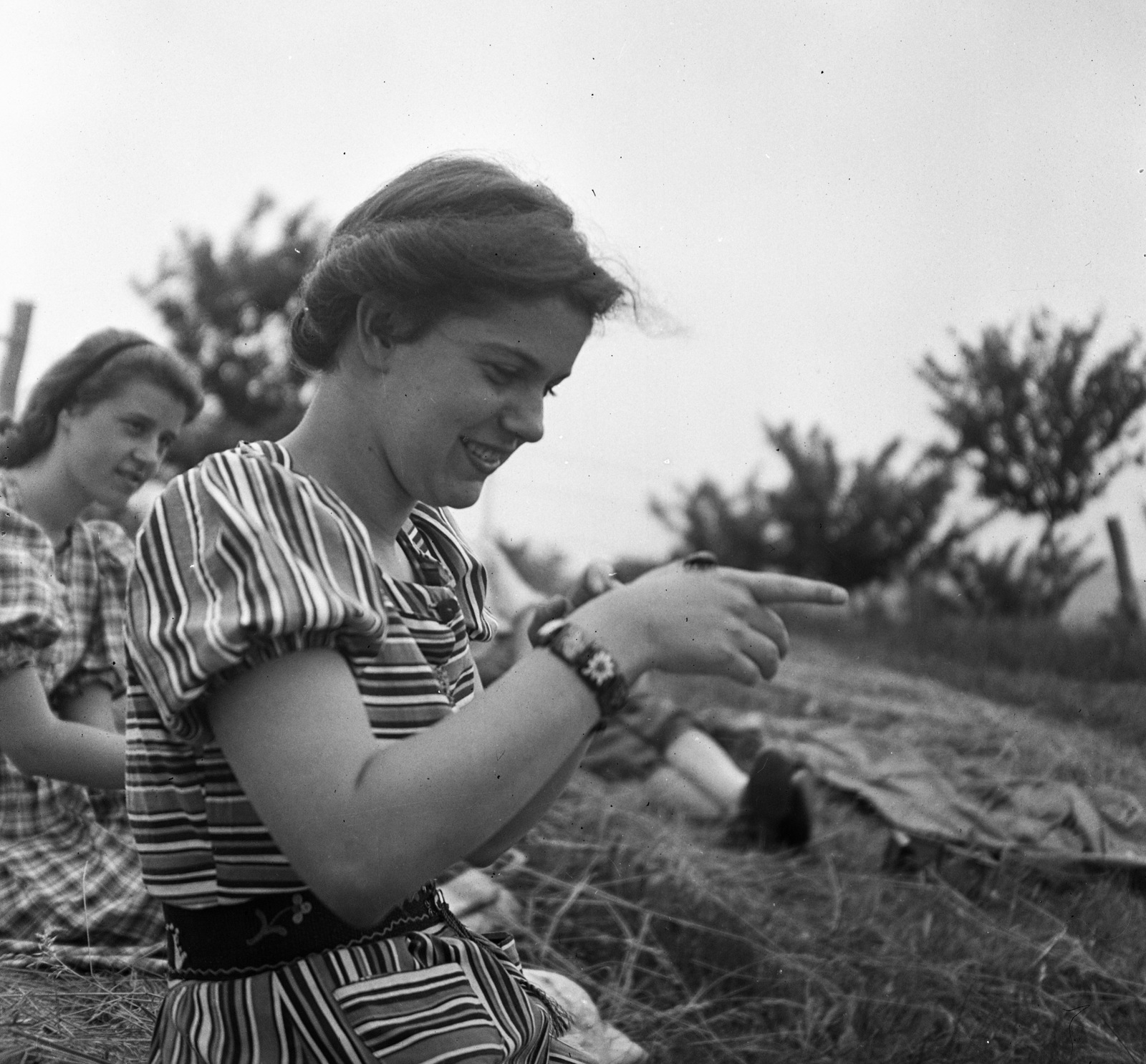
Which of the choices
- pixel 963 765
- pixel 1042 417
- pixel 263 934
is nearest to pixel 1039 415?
pixel 1042 417

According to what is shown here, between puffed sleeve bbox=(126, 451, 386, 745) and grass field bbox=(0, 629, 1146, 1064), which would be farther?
grass field bbox=(0, 629, 1146, 1064)

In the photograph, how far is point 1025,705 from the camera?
16.0 ft

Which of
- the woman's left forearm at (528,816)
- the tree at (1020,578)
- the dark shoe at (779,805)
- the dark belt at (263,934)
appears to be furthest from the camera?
the tree at (1020,578)

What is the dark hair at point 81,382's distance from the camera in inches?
85.7

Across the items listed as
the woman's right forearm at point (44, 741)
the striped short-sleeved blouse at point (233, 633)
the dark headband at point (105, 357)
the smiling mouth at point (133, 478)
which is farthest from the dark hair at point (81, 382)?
the striped short-sleeved blouse at point (233, 633)

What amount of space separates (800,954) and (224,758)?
1.65 meters

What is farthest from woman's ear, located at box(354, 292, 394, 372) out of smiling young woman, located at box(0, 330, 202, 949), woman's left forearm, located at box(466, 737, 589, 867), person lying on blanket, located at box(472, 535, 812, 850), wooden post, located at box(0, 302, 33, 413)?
wooden post, located at box(0, 302, 33, 413)

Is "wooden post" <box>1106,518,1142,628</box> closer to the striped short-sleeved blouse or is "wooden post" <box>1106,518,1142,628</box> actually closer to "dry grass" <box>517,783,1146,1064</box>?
"dry grass" <box>517,783,1146,1064</box>

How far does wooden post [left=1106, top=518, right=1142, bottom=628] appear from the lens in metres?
6.34

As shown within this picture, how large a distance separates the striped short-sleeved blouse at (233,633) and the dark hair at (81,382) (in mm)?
1245

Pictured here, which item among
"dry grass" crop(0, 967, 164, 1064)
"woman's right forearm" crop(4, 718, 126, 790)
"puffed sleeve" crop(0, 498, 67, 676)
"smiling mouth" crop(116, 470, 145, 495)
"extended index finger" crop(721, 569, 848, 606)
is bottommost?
"dry grass" crop(0, 967, 164, 1064)

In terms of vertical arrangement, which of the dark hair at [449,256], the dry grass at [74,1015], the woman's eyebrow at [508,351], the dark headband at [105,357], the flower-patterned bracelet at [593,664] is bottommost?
the dry grass at [74,1015]

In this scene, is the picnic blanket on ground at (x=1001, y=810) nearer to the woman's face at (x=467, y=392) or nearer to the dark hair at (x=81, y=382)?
the dark hair at (x=81, y=382)

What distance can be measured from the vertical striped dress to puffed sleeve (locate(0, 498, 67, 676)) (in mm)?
712
